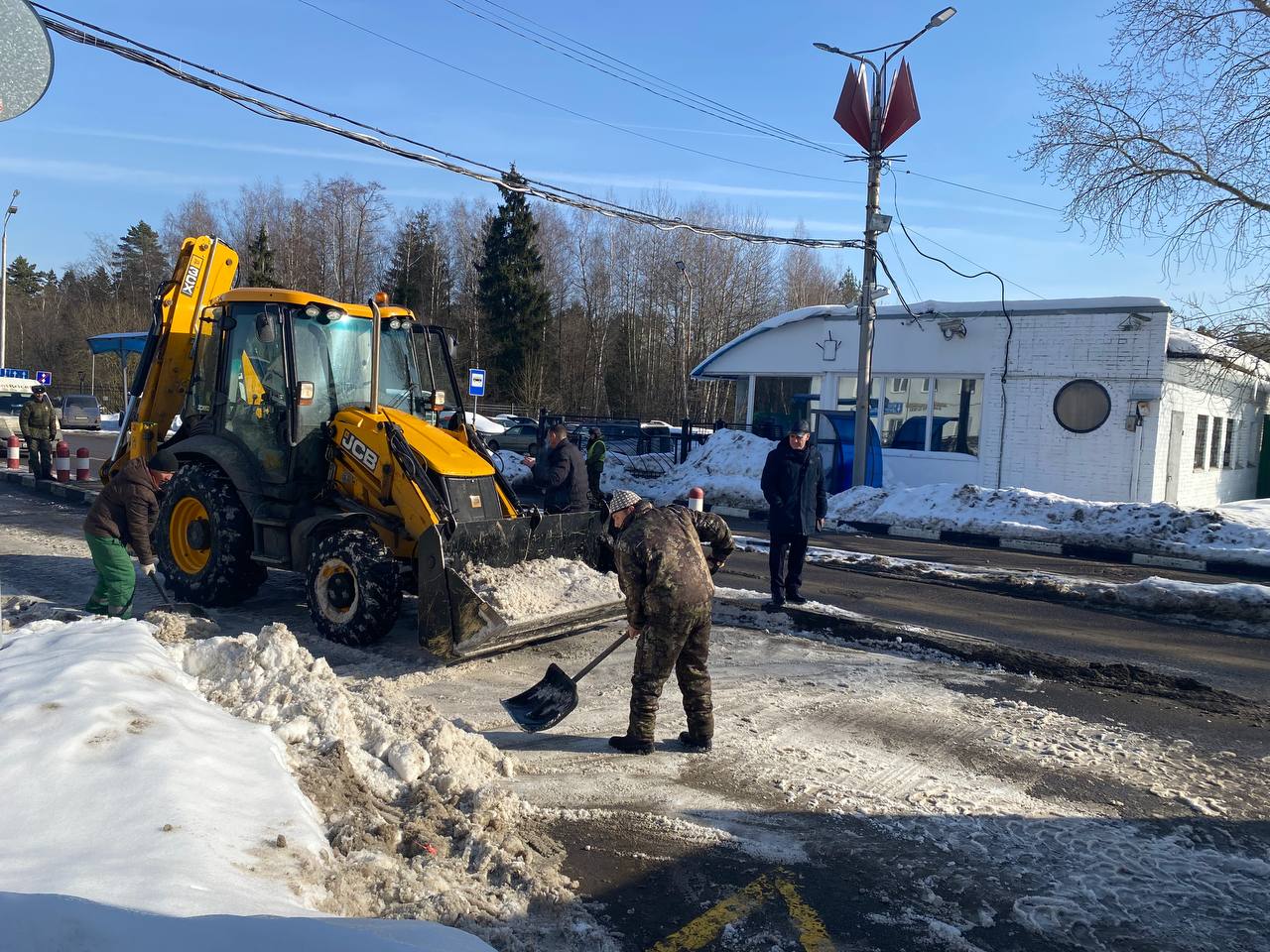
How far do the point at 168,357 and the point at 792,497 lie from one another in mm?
6566

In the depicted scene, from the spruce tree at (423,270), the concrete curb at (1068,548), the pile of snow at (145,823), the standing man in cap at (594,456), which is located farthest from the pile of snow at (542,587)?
the spruce tree at (423,270)

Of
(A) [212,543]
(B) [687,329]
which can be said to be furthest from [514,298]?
(A) [212,543]

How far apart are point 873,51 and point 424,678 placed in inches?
659

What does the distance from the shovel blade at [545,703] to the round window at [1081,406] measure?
18.2 m

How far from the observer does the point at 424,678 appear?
7.03 m

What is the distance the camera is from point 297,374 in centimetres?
823

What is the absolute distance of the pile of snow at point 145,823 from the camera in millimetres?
2707

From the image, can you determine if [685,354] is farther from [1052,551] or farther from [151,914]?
[151,914]

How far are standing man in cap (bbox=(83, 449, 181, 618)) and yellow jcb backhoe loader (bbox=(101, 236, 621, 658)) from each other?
26.1 inches

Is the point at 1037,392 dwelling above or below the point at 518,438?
above

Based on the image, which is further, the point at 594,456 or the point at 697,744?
the point at 594,456

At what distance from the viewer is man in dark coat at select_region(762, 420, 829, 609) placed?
9.74 meters

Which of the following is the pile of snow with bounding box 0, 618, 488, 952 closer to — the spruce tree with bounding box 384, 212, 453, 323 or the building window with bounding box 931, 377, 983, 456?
the building window with bounding box 931, 377, 983, 456

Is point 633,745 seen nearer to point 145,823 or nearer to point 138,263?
point 145,823
